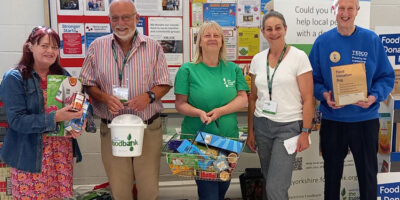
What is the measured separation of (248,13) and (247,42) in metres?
0.27

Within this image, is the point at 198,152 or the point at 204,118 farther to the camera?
the point at 204,118

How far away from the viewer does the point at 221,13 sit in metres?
3.06

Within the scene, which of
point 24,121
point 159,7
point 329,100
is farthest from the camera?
point 159,7

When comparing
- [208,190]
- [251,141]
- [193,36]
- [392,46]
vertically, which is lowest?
[208,190]

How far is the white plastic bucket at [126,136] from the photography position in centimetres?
194

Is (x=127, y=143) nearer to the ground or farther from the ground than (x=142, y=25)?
nearer to the ground

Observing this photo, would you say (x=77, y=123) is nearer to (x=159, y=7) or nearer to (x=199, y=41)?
(x=199, y=41)

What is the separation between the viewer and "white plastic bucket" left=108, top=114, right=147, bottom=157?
1.94 meters

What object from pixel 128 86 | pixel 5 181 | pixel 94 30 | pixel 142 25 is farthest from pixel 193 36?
pixel 5 181

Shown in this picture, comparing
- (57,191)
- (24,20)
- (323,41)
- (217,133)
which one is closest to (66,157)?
(57,191)

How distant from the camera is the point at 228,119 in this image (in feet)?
6.99

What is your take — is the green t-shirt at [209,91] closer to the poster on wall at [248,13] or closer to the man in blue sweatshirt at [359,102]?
the man in blue sweatshirt at [359,102]

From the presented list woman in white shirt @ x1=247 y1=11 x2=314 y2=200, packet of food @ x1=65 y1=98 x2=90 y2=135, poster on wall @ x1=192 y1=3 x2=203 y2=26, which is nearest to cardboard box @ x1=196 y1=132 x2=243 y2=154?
woman in white shirt @ x1=247 y1=11 x2=314 y2=200

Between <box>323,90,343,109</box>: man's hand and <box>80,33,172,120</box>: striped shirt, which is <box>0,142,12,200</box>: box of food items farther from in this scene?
<box>323,90,343,109</box>: man's hand
